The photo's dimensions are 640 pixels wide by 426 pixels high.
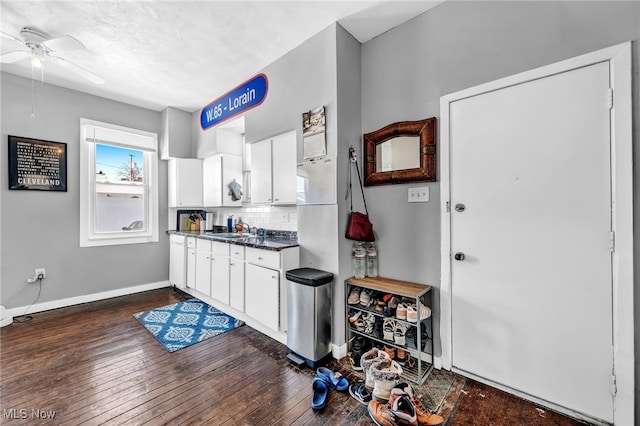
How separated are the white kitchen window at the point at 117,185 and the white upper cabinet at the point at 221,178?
981mm

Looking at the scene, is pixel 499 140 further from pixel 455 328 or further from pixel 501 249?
pixel 455 328

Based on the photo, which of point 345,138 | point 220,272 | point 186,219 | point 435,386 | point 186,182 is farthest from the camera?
point 186,219

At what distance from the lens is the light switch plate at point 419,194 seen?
2199mm

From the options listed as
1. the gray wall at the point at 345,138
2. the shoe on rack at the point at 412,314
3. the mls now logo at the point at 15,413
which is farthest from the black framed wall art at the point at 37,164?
the shoe on rack at the point at 412,314

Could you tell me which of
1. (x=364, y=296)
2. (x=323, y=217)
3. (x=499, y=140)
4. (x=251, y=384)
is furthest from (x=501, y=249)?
(x=251, y=384)

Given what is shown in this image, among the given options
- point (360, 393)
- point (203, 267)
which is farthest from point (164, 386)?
point (203, 267)

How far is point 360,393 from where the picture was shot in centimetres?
180

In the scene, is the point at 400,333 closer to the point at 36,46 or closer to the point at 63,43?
the point at 63,43

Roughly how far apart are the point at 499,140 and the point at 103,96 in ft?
16.6

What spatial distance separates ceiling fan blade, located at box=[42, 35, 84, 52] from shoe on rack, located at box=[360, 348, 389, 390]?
3505 mm

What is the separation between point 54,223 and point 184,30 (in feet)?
10.3

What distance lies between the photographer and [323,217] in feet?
8.01

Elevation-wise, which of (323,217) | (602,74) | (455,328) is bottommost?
(455,328)

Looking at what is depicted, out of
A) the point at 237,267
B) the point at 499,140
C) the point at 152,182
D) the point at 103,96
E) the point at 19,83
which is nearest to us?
the point at 499,140
